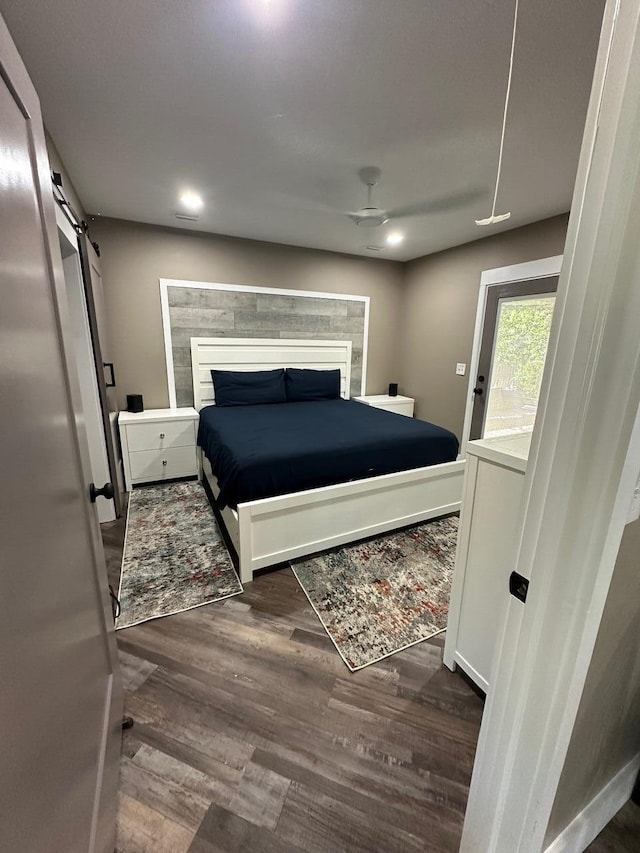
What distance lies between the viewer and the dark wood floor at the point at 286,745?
1.04 metres

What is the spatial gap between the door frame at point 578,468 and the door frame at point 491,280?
101 inches

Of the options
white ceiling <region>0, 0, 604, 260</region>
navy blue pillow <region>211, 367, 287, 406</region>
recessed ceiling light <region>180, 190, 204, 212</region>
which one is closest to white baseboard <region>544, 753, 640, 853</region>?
white ceiling <region>0, 0, 604, 260</region>

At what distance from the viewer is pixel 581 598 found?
638 millimetres

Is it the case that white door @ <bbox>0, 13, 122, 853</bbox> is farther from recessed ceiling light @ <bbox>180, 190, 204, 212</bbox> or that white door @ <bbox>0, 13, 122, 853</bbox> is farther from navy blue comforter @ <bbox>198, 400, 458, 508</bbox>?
recessed ceiling light @ <bbox>180, 190, 204, 212</bbox>

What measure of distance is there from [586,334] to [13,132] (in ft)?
3.67

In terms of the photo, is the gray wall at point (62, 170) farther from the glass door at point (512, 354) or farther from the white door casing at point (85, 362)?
the glass door at point (512, 354)

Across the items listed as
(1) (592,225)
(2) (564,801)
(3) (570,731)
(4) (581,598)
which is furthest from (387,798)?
(1) (592,225)

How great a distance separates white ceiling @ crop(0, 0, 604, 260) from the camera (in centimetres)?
119

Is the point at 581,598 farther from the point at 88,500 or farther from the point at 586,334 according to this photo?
the point at 88,500

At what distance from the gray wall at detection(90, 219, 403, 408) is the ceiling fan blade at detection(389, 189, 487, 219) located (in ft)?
4.41

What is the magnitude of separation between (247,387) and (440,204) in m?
2.33

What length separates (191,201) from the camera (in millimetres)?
2707

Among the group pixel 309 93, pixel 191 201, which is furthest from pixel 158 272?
pixel 309 93

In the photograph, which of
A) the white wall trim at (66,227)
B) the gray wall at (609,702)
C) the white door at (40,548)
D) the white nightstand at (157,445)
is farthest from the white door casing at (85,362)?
the gray wall at (609,702)
